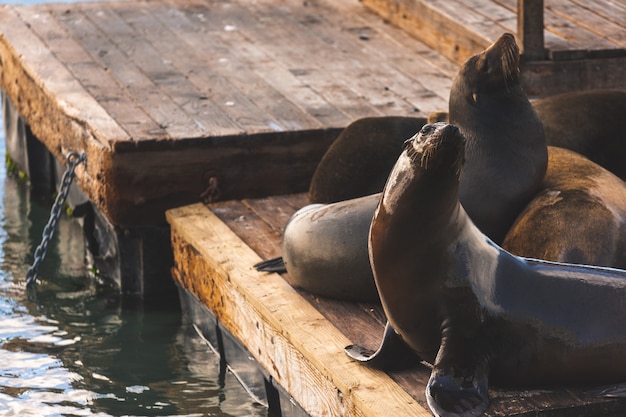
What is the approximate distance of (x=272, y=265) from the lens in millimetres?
5023

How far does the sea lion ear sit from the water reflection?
4.68 feet

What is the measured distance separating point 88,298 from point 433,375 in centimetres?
303

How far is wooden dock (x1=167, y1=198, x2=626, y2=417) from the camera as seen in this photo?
358cm

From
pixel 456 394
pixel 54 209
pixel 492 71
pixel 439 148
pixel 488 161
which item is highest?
pixel 439 148

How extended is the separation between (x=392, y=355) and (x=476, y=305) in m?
0.41

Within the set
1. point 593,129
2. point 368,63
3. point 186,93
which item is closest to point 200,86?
point 186,93

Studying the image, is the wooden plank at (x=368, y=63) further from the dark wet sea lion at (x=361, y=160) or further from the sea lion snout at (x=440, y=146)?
the sea lion snout at (x=440, y=146)

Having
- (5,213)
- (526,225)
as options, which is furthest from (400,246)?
(5,213)

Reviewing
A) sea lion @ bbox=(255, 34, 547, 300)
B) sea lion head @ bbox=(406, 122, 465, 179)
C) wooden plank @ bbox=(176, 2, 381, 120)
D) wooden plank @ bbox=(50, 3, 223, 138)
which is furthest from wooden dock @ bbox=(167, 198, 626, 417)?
wooden plank @ bbox=(176, 2, 381, 120)

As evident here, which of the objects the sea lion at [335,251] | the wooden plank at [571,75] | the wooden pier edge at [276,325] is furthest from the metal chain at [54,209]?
the wooden plank at [571,75]

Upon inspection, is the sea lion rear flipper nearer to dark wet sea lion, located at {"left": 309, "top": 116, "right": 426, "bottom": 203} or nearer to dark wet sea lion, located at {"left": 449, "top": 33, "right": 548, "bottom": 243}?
dark wet sea lion, located at {"left": 309, "top": 116, "right": 426, "bottom": 203}

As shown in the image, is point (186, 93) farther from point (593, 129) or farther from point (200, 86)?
point (593, 129)

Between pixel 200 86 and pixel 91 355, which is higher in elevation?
pixel 200 86

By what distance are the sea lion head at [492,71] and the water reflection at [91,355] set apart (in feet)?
4.80
